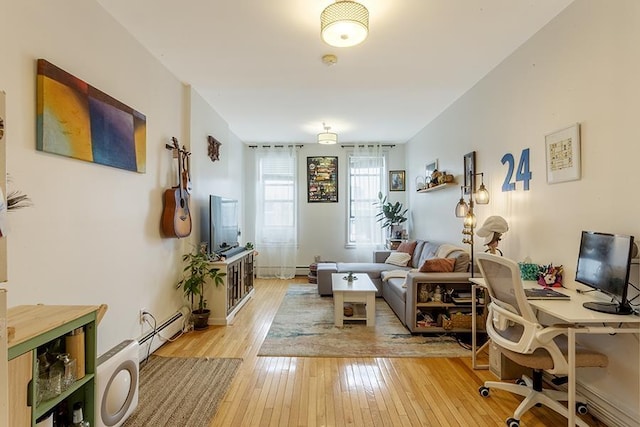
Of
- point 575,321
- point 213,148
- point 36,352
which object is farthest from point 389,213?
point 36,352

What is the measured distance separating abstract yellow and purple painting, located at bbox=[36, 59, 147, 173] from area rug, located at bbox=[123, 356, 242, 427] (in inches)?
63.7

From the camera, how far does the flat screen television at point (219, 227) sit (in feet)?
12.8

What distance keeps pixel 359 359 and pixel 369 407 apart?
0.70 meters

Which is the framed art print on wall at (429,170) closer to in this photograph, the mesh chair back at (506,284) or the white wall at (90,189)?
the mesh chair back at (506,284)

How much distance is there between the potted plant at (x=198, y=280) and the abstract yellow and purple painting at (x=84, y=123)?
125cm

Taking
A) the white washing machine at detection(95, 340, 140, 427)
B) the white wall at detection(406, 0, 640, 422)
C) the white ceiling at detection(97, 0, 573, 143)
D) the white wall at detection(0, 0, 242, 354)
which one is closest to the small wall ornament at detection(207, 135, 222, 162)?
the white ceiling at detection(97, 0, 573, 143)

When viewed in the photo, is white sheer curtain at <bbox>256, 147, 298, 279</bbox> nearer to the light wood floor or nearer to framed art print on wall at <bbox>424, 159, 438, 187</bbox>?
framed art print on wall at <bbox>424, 159, 438, 187</bbox>

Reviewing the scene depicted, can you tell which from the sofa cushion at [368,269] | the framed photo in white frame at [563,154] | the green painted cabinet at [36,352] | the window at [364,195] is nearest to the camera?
the green painted cabinet at [36,352]

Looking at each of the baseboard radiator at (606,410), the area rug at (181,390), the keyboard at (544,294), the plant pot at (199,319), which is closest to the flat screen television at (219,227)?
the plant pot at (199,319)

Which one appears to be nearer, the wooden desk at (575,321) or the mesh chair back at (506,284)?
the wooden desk at (575,321)

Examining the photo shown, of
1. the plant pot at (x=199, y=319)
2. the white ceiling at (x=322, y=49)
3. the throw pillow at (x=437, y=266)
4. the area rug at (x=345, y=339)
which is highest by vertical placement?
the white ceiling at (x=322, y=49)

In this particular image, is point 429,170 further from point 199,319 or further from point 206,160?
point 199,319

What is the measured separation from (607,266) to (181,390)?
2.77 m

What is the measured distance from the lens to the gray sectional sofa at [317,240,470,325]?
337 cm
